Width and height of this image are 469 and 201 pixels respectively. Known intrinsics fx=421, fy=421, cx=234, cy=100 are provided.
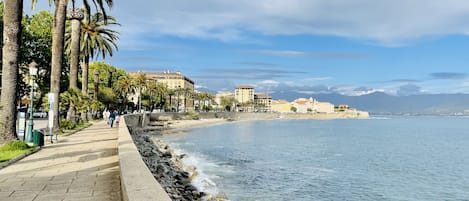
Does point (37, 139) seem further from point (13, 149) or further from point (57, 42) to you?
point (57, 42)

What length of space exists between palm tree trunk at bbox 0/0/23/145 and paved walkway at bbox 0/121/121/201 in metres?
2.01

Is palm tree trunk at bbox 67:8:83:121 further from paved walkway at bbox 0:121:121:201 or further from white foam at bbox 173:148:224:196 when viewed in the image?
paved walkway at bbox 0:121:121:201

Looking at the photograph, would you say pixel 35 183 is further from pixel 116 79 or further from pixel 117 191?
pixel 116 79

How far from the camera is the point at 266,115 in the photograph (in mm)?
184250

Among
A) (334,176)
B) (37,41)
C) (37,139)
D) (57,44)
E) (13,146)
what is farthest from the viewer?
(37,41)

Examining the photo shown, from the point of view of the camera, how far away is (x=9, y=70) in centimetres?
1497

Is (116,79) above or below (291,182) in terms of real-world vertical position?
above

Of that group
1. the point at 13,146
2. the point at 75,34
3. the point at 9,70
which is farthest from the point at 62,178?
the point at 75,34

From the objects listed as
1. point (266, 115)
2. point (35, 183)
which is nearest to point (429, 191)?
point (35, 183)

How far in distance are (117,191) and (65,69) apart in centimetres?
4882

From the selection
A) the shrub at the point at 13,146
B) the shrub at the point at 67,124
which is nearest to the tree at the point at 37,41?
the shrub at the point at 67,124

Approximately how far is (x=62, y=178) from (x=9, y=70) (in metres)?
7.69

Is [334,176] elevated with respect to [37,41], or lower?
lower

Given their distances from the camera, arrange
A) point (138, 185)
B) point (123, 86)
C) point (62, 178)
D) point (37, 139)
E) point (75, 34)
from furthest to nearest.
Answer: point (123, 86) < point (75, 34) < point (37, 139) < point (62, 178) < point (138, 185)
